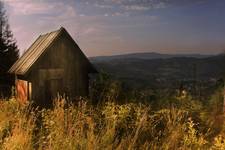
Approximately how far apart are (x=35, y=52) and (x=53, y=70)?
1199 millimetres

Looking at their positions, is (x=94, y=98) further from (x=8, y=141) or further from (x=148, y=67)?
(x=148, y=67)

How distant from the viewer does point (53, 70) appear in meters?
14.1

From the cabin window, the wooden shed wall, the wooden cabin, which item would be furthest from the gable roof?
the cabin window

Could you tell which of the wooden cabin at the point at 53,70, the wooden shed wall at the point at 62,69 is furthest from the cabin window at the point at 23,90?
the wooden shed wall at the point at 62,69

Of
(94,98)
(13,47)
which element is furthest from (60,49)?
(13,47)

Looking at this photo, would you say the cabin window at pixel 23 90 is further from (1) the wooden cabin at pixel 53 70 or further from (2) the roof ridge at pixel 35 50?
(2) the roof ridge at pixel 35 50

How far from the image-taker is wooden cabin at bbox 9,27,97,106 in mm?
13781

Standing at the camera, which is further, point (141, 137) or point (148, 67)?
point (148, 67)

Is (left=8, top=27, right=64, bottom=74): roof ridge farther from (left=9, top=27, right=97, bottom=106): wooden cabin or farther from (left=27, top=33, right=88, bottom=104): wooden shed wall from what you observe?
(left=27, top=33, right=88, bottom=104): wooden shed wall

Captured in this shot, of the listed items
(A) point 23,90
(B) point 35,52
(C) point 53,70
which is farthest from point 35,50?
(A) point 23,90

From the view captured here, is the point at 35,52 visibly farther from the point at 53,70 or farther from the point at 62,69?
the point at 62,69

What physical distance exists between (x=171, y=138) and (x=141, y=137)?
1647 mm

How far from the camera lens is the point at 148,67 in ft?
239

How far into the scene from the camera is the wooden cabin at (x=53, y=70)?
13.8 metres
